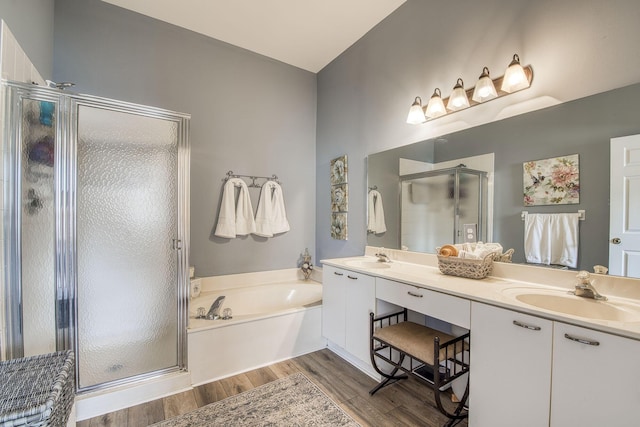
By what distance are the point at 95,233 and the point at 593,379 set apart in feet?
8.29

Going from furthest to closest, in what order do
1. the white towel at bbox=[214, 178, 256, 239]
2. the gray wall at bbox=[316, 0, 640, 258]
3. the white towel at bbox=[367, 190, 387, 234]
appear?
the white towel at bbox=[214, 178, 256, 239]
the white towel at bbox=[367, 190, 387, 234]
the gray wall at bbox=[316, 0, 640, 258]

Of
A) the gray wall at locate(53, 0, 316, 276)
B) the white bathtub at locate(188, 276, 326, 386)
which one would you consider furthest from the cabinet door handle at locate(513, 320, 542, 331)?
the gray wall at locate(53, 0, 316, 276)

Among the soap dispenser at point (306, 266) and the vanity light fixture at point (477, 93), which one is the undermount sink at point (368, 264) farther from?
the vanity light fixture at point (477, 93)

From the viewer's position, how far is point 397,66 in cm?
241

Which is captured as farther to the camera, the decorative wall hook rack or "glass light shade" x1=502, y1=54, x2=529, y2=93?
the decorative wall hook rack

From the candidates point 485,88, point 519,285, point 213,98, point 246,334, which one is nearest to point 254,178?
point 213,98

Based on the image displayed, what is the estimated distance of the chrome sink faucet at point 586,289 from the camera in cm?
123

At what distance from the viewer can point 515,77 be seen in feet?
5.08

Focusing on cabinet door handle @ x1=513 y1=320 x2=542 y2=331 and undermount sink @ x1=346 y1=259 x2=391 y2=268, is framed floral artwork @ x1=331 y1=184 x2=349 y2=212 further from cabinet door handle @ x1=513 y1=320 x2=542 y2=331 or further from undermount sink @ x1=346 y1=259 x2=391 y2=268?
cabinet door handle @ x1=513 y1=320 x2=542 y2=331

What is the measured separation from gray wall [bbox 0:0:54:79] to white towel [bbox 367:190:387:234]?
258cm

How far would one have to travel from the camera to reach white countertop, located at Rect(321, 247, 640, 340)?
0.99m

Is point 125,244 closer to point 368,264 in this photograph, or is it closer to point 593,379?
point 368,264

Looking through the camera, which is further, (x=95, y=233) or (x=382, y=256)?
(x=382, y=256)

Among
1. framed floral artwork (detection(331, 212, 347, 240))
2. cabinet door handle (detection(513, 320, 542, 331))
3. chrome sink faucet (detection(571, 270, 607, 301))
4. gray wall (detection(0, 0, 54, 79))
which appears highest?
gray wall (detection(0, 0, 54, 79))
